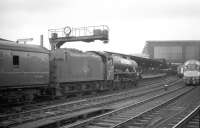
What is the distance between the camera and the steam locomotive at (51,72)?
15055mm

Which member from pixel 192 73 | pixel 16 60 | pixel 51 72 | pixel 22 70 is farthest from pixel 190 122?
pixel 192 73

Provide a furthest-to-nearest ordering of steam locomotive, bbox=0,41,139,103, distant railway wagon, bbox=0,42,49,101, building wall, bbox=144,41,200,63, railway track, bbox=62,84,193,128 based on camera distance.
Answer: building wall, bbox=144,41,200,63, steam locomotive, bbox=0,41,139,103, distant railway wagon, bbox=0,42,49,101, railway track, bbox=62,84,193,128

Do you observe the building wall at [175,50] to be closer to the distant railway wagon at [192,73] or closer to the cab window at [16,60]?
the distant railway wagon at [192,73]

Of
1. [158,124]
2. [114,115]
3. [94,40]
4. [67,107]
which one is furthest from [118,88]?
[158,124]

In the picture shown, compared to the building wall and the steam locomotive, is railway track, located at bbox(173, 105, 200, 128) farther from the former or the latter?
the building wall

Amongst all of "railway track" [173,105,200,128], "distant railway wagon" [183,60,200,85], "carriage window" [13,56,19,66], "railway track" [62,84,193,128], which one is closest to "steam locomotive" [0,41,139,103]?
"carriage window" [13,56,19,66]

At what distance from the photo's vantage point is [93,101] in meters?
18.7

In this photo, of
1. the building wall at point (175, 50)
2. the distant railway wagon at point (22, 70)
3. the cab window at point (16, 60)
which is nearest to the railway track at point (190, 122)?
the distant railway wagon at point (22, 70)

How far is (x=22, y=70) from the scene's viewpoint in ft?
51.9

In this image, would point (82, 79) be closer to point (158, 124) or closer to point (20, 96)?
point (20, 96)

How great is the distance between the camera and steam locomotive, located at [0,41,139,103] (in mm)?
15055

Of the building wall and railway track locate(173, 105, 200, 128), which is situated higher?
the building wall

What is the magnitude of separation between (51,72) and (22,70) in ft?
11.2

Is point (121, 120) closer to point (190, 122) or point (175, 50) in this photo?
point (190, 122)
